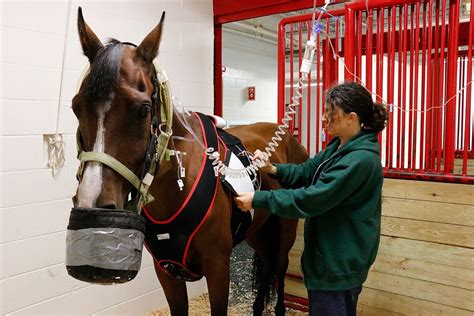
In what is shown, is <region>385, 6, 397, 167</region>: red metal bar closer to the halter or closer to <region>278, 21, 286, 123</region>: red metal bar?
<region>278, 21, 286, 123</region>: red metal bar

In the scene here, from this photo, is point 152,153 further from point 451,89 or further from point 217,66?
point 217,66

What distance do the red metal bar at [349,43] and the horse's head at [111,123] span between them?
1.45 m

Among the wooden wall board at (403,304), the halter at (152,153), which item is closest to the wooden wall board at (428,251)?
the wooden wall board at (403,304)

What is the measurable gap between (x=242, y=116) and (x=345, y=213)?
455cm

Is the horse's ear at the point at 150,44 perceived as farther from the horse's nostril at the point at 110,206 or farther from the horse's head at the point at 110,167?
the horse's nostril at the point at 110,206

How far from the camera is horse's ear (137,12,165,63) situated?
117 cm

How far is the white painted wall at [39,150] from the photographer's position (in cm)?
191

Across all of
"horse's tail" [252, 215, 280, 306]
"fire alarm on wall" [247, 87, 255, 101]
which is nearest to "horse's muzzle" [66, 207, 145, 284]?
"horse's tail" [252, 215, 280, 306]

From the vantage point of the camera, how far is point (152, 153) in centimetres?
115

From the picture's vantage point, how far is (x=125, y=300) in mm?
2535

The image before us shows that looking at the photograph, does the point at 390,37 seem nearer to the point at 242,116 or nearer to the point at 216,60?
the point at 216,60

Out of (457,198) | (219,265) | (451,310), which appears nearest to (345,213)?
(219,265)

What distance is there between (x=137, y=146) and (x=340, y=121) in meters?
0.71

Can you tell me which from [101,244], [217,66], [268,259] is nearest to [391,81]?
[268,259]
